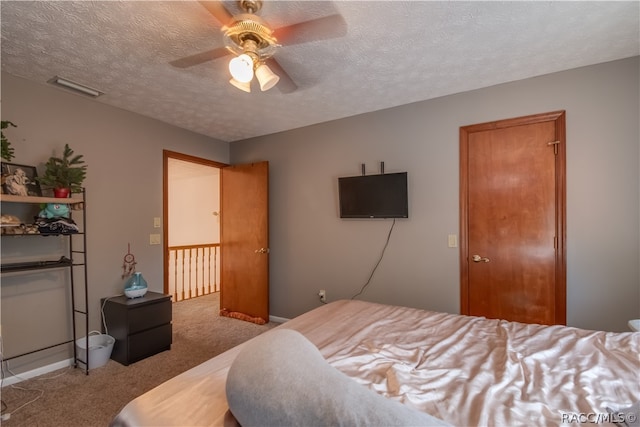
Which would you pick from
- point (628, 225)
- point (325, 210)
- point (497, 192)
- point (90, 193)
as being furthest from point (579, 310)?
point (90, 193)

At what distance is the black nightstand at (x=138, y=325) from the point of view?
8.79 feet

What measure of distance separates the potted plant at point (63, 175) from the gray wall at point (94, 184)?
22cm

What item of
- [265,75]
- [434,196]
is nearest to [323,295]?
[434,196]

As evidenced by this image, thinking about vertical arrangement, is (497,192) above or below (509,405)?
above

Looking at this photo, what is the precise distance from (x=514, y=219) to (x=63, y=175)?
150 inches

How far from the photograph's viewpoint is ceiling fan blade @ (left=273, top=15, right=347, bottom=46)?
147 centimetres

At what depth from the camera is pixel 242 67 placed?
1.57m

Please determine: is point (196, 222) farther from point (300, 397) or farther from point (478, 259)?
point (300, 397)

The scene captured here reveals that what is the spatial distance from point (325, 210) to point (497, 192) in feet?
5.78

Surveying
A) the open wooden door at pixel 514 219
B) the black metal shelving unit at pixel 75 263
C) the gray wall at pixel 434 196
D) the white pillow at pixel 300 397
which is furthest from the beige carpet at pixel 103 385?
the open wooden door at pixel 514 219

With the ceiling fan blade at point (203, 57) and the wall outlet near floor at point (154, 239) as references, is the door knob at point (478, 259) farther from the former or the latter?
the wall outlet near floor at point (154, 239)

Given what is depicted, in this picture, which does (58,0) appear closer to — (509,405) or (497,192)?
(509,405)

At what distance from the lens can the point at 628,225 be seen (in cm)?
219
